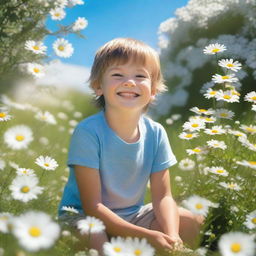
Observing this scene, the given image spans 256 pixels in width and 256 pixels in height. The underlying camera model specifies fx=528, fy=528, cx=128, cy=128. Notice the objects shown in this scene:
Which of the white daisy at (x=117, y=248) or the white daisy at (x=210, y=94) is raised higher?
the white daisy at (x=210, y=94)

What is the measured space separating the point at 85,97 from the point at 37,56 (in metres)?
2.44

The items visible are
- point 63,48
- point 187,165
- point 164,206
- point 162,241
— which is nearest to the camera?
point 162,241

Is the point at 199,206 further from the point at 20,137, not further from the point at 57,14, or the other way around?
the point at 57,14

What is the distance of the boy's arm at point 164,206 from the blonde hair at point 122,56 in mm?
425

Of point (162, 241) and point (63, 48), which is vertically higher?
point (63, 48)

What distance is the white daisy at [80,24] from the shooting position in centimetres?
406

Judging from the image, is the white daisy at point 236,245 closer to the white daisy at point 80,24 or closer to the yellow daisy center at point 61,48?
the yellow daisy center at point 61,48

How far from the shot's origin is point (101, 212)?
208 centimetres

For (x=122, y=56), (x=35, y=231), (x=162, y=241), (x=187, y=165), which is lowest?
(x=35, y=231)

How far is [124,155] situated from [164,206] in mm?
282

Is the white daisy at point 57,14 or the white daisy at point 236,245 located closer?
the white daisy at point 236,245

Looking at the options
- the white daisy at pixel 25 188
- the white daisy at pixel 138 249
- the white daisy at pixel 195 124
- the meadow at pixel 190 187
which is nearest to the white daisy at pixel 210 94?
the meadow at pixel 190 187

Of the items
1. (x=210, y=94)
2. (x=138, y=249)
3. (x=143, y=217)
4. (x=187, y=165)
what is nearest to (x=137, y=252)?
(x=138, y=249)

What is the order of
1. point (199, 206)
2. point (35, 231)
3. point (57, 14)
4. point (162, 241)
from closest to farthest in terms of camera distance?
point (35, 231), point (199, 206), point (162, 241), point (57, 14)
